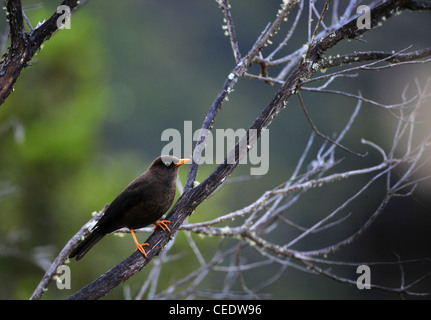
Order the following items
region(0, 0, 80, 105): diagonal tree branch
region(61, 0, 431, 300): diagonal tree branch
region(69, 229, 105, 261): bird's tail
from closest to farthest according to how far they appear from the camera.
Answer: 1. region(0, 0, 80, 105): diagonal tree branch
2. region(61, 0, 431, 300): diagonal tree branch
3. region(69, 229, 105, 261): bird's tail

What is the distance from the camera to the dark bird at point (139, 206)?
418 cm

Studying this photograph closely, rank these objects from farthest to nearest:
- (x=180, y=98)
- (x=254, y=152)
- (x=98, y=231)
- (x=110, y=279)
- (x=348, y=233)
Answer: (x=180, y=98)
(x=348, y=233)
(x=254, y=152)
(x=98, y=231)
(x=110, y=279)

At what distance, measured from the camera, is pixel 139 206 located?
166 inches

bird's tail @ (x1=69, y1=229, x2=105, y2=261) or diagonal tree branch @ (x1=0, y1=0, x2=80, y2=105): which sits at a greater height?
diagonal tree branch @ (x1=0, y1=0, x2=80, y2=105)

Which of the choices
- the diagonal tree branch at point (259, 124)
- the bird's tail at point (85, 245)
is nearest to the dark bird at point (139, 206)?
the bird's tail at point (85, 245)

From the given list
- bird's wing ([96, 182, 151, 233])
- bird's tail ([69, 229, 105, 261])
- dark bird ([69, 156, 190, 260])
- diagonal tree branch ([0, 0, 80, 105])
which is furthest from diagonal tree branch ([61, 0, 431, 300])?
diagonal tree branch ([0, 0, 80, 105])

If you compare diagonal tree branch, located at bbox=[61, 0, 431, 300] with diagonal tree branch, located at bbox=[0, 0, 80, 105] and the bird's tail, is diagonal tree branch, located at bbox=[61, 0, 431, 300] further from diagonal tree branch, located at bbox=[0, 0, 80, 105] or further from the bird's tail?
diagonal tree branch, located at bbox=[0, 0, 80, 105]

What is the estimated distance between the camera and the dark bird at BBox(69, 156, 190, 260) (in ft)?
13.7

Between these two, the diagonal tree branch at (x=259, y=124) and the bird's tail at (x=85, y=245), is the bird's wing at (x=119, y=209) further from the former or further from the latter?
the diagonal tree branch at (x=259, y=124)

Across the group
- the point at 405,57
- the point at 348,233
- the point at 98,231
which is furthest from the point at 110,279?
the point at 348,233

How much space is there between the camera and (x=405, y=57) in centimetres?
371

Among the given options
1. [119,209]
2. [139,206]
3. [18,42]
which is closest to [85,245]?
[119,209]

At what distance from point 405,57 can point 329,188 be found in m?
20.8

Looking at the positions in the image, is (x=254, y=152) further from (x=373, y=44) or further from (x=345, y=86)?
(x=345, y=86)
